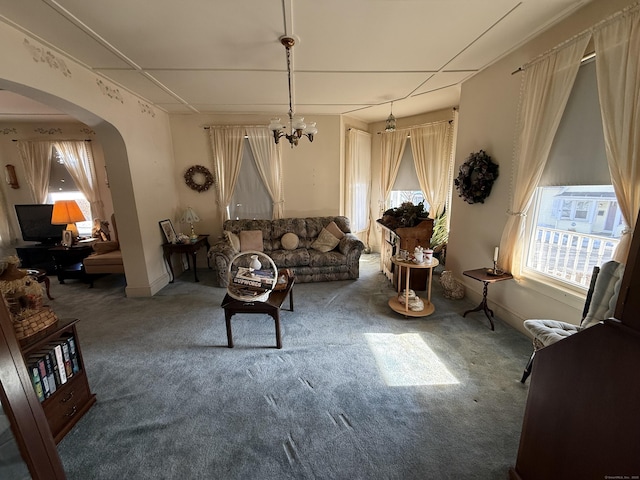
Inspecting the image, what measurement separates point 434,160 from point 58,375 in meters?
5.27

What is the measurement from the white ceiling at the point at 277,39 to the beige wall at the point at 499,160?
0.13 metres

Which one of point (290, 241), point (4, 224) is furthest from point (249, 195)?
point (4, 224)

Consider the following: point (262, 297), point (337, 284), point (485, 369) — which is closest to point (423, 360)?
point (485, 369)

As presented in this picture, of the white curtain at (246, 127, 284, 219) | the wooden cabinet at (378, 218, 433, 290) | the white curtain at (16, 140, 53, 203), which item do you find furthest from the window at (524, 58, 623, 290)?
the white curtain at (16, 140, 53, 203)

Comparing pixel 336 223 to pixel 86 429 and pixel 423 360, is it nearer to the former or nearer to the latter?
pixel 423 360

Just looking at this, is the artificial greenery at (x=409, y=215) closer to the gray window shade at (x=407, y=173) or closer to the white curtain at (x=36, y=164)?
the gray window shade at (x=407, y=173)

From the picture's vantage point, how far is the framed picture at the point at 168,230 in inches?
161

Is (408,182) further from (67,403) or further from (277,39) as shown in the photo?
(67,403)

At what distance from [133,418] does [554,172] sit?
150 inches

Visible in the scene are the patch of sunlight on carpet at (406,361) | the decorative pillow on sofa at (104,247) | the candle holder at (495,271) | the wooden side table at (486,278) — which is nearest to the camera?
the patch of sunlight on carpet at (406,361)

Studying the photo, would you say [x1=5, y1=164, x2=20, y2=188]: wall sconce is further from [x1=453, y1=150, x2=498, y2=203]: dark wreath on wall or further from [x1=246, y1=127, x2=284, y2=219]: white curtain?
[x1=453, y1=150, x2=498, y2=203]: dark wreath on wall

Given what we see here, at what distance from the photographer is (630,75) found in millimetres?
1669

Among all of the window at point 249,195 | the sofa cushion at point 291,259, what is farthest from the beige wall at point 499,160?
the window at point 249,195

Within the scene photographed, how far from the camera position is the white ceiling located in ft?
5.96
